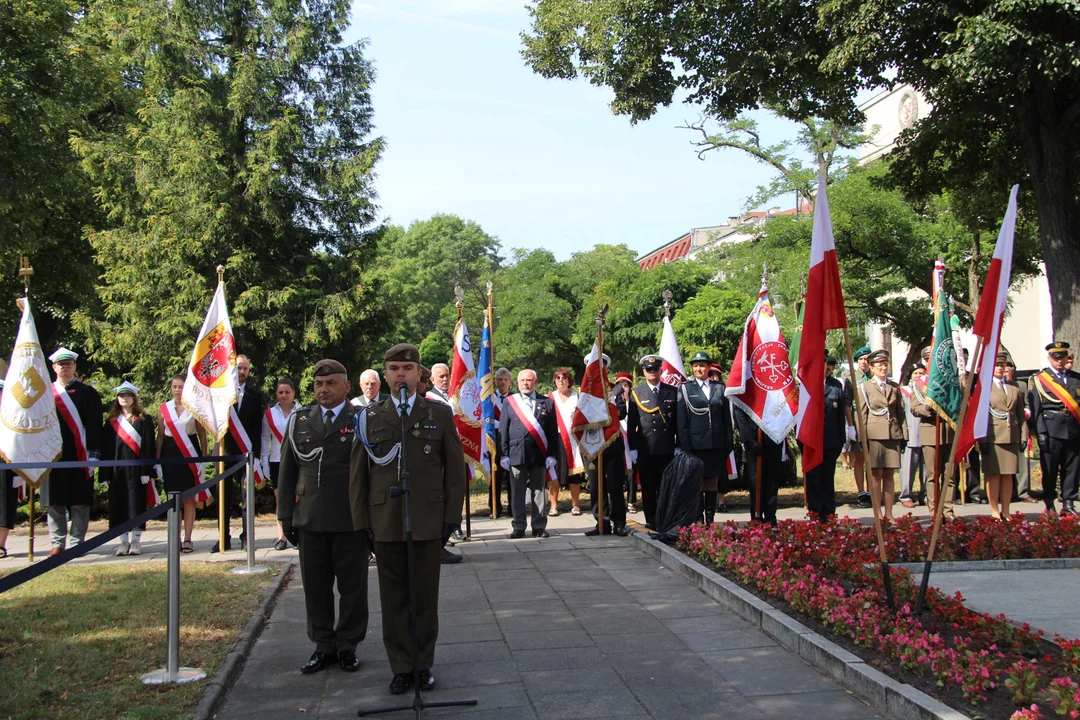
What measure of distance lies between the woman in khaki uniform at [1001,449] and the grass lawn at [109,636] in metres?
8.43

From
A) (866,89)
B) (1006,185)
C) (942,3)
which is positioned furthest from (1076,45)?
(1006,185)

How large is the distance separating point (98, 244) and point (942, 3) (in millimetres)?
16544

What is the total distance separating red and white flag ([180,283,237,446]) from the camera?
34.6 ft

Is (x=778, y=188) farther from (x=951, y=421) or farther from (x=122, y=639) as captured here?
(x=122, y=639)

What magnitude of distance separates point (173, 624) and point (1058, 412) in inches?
442

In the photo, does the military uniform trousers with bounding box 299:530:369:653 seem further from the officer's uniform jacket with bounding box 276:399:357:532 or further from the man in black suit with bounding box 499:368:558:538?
the man in black suit with bounding box 499:368:558:538

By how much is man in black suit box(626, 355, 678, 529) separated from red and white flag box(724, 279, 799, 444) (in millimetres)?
773

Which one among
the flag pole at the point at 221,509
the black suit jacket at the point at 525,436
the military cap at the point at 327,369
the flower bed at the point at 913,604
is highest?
the military cap at the point at 327,369

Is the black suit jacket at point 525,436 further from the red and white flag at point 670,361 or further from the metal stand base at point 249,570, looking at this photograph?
the metal stand base at point 249,570

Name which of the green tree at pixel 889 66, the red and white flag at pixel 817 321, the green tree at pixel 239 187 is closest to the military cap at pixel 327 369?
the red and white flag at pixel 817 321

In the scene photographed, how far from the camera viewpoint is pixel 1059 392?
12867 millimetres

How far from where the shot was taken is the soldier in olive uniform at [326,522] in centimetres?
646

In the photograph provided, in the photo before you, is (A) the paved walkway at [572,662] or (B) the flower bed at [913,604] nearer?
(B) the flower bed at [913,604]

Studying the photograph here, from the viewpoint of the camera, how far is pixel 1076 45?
11.4 metres
